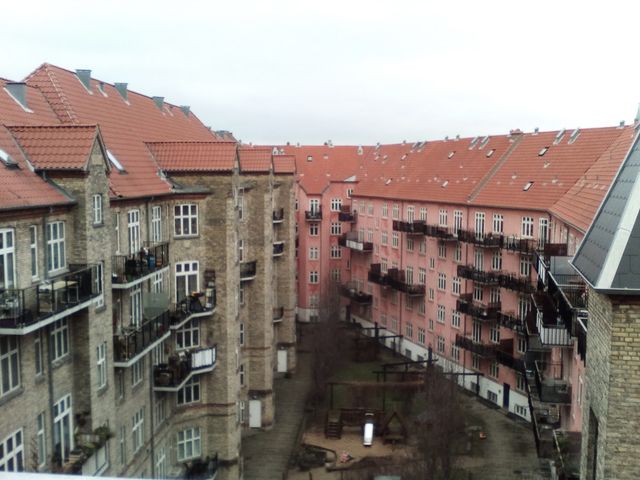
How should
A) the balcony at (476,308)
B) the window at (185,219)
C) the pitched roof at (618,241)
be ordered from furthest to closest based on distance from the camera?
the balcony at (476,308) < the window at (185,219) < the pitched roof at (618,241)

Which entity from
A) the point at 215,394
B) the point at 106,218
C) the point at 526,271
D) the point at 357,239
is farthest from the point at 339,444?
the point at 357,239

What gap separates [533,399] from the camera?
24094 millimetres

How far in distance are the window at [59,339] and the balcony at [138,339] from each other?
2.25 meters

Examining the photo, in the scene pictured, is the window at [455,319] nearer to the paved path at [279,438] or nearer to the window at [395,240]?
the window at [395,240]

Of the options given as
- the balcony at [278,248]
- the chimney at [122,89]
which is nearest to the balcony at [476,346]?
the balcony at [278,248]

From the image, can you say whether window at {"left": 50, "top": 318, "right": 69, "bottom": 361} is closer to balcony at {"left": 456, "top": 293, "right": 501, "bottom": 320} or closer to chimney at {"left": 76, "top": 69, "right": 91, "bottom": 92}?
chimney at {"left": 76, "top": 69, "right": 91, "bottom": 92}

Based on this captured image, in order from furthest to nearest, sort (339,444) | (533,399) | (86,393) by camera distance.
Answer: (339,444) < (533,399) < (86,393)

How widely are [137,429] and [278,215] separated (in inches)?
842

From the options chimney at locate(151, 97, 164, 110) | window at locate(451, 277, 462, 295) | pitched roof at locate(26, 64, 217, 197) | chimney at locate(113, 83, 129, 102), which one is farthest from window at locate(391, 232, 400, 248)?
chimney at locate(113, 83, 129, 102)

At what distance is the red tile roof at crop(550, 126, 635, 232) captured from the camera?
24047mm

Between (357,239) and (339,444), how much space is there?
81.6ft

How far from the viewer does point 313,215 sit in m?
56.8

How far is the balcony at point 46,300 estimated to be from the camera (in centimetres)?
1334

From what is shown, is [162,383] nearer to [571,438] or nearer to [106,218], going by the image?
[106,218]
